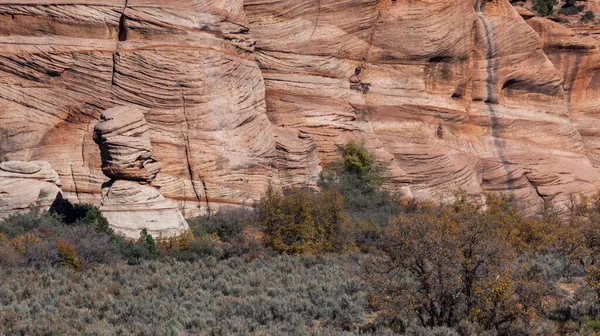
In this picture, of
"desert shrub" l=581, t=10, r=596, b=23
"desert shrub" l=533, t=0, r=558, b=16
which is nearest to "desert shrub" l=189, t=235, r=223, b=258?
"desert shrub" l=533, t=0, r=558, b=16

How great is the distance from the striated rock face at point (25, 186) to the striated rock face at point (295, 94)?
912 millimetres

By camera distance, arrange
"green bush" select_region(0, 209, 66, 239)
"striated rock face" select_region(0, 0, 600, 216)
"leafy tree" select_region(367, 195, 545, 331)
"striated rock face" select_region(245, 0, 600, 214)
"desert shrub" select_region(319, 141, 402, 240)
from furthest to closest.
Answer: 1. "striated rock face" select_region(245, 0, 600, 214)
2. "desert shrub" select_region(319, 141, 402, 240)
3. "striated rock face" select_region(0, 0, 600, 216)
4. "green bush" select_region(0, 209, 66, 239)
5. "leafy tree" select_region(367, 195, 545, 331)

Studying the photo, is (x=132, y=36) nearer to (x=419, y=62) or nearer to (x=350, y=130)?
(x=350, y=130)

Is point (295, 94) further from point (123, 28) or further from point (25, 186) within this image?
point (25, 186)

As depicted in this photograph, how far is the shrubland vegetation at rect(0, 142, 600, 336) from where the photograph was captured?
1246 centimetres

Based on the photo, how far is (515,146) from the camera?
3406cm

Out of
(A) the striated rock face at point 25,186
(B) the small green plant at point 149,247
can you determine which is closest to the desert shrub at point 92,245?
(B) the small green plant at point 149,247

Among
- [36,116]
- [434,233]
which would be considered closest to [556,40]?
[36,116]

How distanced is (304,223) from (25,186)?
8.29m

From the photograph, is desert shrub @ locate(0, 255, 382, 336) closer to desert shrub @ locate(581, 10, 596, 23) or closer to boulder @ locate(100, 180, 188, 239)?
boulder @ locate(100, 180, 188, 239)

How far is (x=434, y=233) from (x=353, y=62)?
63.8 feet

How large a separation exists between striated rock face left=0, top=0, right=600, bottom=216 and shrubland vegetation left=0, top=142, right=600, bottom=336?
230 cm

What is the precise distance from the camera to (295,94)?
29328 mm

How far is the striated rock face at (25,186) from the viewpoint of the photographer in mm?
21844
